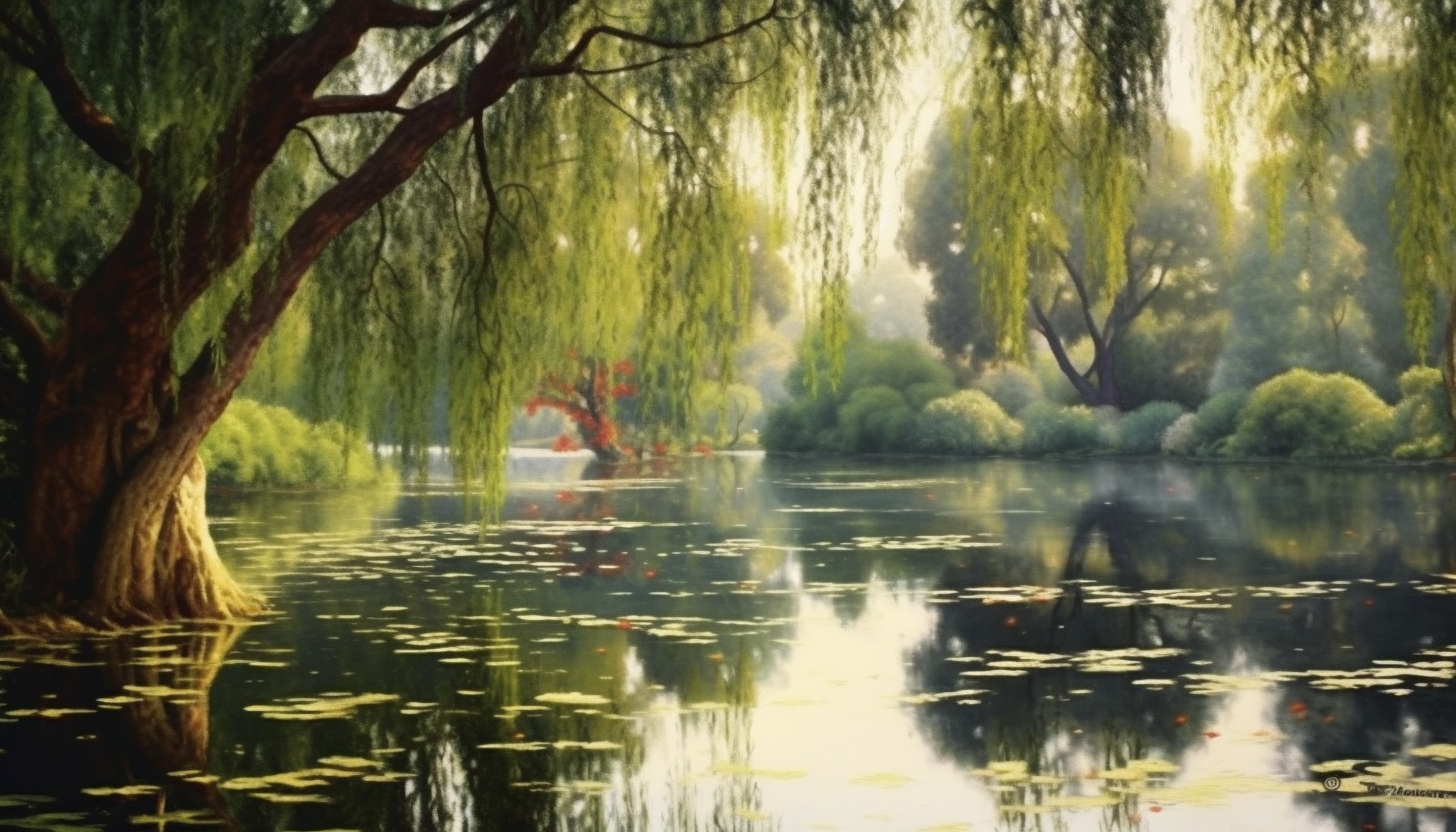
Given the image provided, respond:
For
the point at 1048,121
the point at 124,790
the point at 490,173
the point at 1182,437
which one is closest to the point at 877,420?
the point at 1182,437

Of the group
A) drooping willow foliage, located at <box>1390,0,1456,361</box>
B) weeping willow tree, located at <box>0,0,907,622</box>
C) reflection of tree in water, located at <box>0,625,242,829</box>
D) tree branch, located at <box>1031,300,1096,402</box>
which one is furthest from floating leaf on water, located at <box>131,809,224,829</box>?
tree branch, located at <box>1031,300,1096,402</box>

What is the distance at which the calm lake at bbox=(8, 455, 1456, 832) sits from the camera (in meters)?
5.91

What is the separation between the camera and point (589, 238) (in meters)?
11.2

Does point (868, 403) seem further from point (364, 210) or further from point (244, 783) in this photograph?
point (244, 783)

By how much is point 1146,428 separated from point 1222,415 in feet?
10.6

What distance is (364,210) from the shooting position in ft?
33.3

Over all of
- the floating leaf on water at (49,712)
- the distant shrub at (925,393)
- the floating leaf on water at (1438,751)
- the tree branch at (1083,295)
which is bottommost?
the floating leaf on water at (1438,751)

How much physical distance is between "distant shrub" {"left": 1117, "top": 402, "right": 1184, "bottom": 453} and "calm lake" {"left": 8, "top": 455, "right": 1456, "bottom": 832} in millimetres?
26878

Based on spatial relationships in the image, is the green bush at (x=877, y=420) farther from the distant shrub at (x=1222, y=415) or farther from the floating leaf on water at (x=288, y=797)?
the floating leaf on water at (x=288, y=797)

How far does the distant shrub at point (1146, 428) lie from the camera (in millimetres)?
44906

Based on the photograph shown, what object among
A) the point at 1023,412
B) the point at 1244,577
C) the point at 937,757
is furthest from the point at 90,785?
the point at 1023,412

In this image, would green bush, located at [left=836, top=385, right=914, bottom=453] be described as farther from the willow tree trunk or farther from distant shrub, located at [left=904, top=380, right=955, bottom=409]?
the willow tree trunk

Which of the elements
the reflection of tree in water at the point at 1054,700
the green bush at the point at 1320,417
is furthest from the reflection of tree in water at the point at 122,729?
the green bush at the point at 1320,417

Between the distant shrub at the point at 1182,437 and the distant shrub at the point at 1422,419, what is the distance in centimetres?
576
